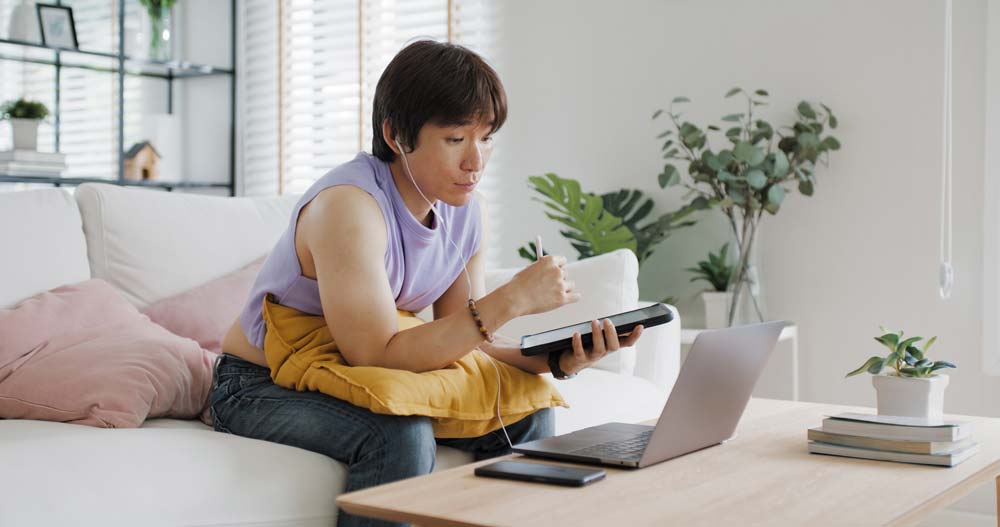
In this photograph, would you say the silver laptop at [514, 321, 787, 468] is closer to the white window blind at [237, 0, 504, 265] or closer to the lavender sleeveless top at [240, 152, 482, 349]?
the lavender sleeveless top at [240, 152, 482, 349]

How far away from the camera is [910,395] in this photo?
156cm

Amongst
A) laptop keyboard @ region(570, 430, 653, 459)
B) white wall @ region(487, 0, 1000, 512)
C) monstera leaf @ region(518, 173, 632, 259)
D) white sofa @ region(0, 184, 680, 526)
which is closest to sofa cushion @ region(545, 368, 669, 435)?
white sofa @ region(0, 184, 680, 526)

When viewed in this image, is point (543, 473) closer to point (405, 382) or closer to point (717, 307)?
point (405, 382)

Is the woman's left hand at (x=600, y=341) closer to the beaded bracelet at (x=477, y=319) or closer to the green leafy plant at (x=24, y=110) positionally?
the beaded bracelet at (x=477, y=319)

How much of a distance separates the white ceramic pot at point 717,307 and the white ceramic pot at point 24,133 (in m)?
2.38

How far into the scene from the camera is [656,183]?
127 inches

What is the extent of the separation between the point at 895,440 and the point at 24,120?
10.5ft

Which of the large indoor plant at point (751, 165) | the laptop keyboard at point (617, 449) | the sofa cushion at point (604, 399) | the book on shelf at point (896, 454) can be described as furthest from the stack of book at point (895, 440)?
the large indoor plant at point (751, 165)

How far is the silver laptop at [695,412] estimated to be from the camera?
1.31m

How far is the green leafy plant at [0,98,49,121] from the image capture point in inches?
143

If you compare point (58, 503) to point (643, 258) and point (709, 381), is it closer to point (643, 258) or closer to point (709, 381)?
point (709, 381)

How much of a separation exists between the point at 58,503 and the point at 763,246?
213 centimetres

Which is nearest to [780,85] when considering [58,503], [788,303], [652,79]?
[652,79]

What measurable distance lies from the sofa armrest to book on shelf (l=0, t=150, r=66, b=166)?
233 centimetres
